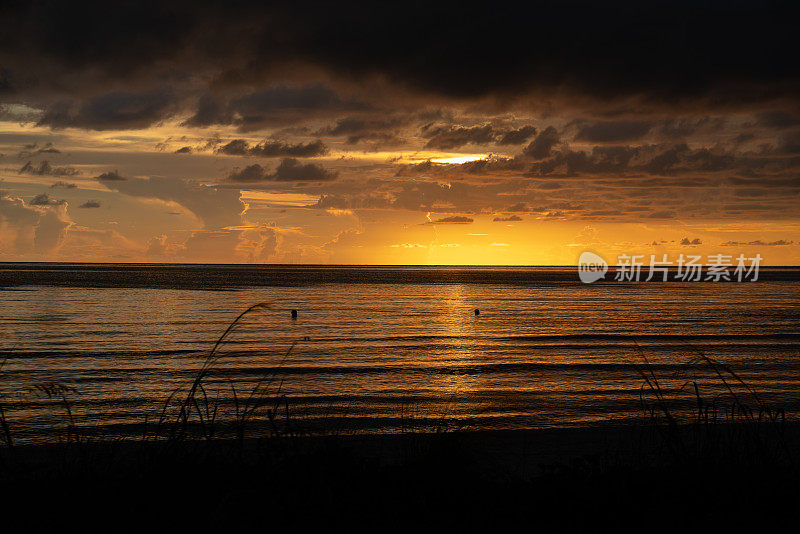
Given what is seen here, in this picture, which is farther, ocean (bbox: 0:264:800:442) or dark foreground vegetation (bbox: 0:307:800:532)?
ocean (bbox: 0:264:800:442)

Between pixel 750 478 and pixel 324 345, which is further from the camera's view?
pixel 324 345

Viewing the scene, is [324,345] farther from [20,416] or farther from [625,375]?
[20,416]

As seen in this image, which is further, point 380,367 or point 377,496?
point 380,367

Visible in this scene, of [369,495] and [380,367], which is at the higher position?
[369,495]

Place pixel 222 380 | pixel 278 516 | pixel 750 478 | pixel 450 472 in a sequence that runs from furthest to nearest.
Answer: pixel 222 380 < pixel 450 472 < pixel 750 478 < pixel 278 516

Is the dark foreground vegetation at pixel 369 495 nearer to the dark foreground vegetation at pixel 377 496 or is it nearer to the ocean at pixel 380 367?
the dark foreground vegetation at pixel 377 496

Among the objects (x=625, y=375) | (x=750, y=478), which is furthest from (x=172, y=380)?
(x=750, y=478)

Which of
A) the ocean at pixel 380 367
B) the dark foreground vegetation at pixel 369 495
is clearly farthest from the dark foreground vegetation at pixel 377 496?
the ocean at pixel 380 367

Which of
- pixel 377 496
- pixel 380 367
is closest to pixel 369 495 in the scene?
pixel 377 496

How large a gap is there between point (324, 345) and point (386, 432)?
1929 centimetres

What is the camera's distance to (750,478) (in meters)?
7.93

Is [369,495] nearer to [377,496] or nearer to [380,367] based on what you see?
[377,496]

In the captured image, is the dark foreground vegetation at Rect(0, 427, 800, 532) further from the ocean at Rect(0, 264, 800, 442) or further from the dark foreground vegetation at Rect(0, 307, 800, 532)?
the ocean at Rect(0, 264, 800, 442)

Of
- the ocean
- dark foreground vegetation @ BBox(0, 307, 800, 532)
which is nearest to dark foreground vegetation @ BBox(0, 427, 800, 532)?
dark foreground vegetation @ BBox(0, 307, 800, 532)
